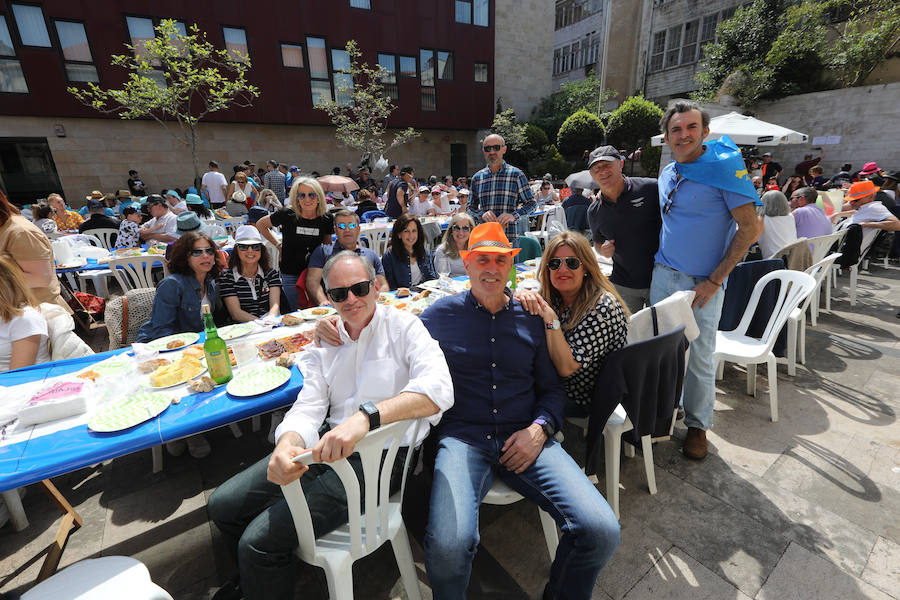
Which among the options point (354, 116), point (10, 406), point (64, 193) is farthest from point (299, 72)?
point (10, 406)

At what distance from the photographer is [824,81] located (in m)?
13.5

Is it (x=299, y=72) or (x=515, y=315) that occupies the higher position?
(x=299, y=72)

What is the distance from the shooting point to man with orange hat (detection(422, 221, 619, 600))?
1565 millimetres

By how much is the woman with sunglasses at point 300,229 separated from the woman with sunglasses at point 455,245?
4.12 feet

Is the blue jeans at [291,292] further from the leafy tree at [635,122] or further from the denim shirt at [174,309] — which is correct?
the leafy tree at [635,122]

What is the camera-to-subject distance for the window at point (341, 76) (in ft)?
52.1

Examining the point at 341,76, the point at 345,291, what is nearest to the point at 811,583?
the point at 345,291

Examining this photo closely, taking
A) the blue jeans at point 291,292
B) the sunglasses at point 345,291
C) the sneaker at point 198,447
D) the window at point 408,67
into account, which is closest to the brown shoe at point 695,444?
the sunglasses at point 345,291

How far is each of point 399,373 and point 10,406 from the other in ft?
5.83

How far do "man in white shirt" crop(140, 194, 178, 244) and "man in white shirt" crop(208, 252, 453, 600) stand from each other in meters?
5.72

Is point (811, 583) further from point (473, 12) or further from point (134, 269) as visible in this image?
point (473, 12)

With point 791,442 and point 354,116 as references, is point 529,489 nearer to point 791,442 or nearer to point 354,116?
point 791,442

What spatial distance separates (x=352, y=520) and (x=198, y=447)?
85.3 inches

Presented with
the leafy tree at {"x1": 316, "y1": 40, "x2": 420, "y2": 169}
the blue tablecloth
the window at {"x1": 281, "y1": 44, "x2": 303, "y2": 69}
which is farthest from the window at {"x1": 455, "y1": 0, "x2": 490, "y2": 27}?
the blue tablecloth
